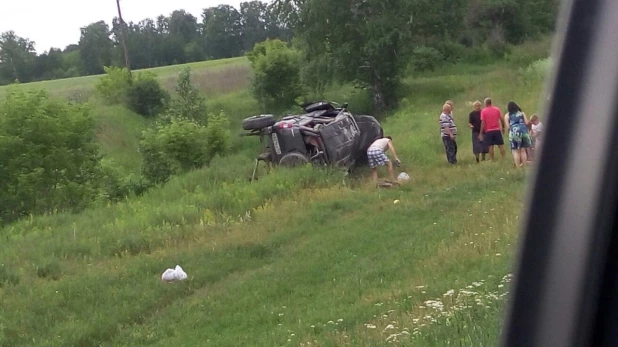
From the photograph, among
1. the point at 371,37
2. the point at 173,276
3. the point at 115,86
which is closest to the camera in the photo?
the point at 173,276

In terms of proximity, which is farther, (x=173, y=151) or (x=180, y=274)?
(x=173, y=151)

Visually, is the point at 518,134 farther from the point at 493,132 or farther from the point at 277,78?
the point at 277,78

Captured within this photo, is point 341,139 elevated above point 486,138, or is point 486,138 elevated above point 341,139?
point 486,138

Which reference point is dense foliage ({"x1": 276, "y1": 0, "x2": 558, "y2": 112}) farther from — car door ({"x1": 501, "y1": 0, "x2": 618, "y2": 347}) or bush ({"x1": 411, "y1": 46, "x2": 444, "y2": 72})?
car door ({"x1": 501, "y1": 0, "x2": 618, "y2": 347})

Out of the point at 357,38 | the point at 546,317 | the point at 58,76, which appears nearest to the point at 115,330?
A: the point at 546,317

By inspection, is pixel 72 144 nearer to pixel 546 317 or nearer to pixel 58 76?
pixel 546 317

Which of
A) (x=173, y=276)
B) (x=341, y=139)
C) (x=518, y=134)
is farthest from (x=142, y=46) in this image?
(x=173, y=276)

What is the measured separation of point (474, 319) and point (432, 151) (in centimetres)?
1605

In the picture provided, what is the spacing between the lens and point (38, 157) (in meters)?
25.2

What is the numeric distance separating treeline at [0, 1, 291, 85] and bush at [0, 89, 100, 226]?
62.2 meters

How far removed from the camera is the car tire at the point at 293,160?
19062mm

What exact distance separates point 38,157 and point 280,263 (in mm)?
15561

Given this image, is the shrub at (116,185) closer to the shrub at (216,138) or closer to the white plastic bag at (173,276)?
the shrub at (216,138)

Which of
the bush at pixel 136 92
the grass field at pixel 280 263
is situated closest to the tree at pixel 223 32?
the bush at pixel 136 92
